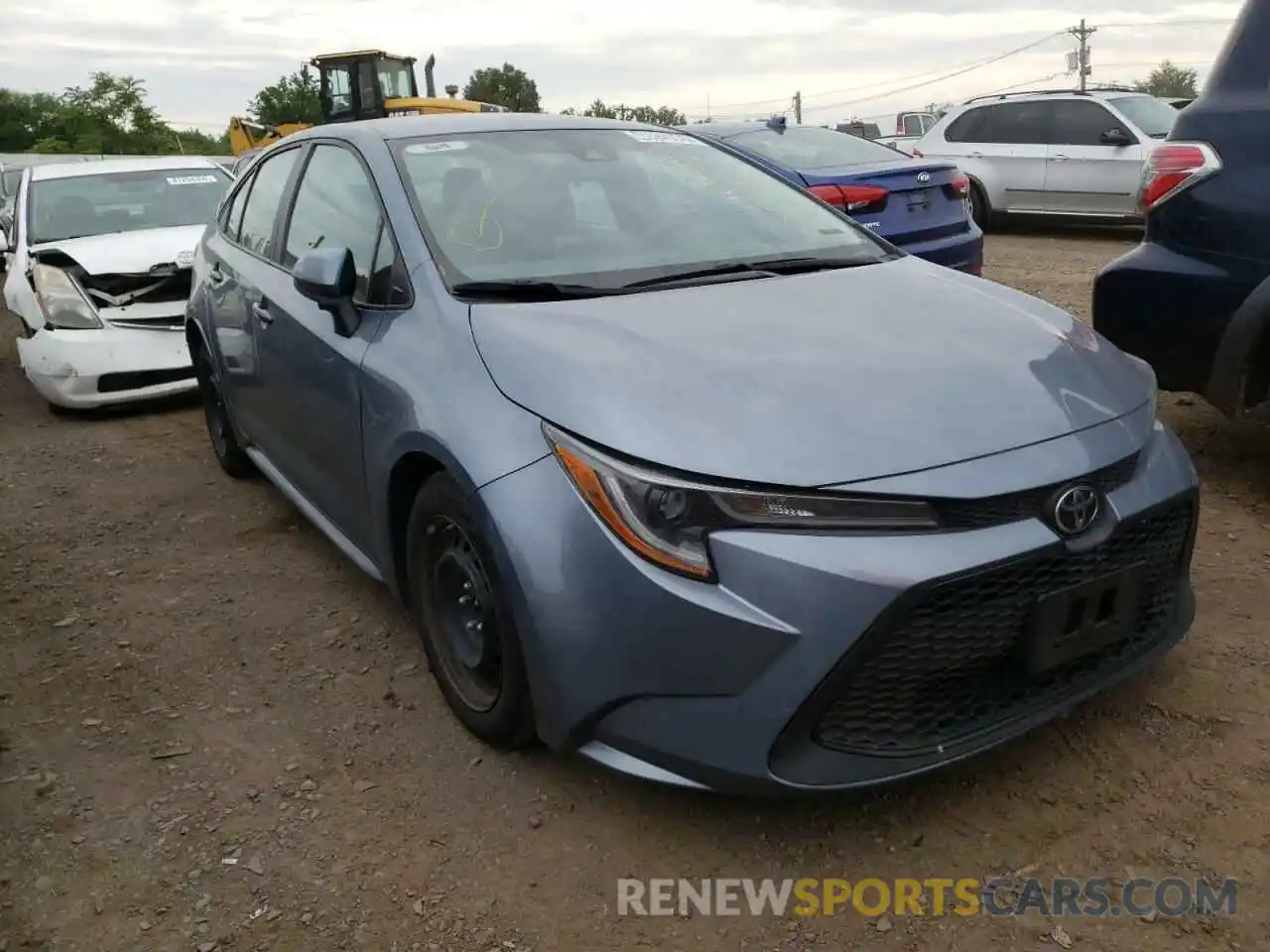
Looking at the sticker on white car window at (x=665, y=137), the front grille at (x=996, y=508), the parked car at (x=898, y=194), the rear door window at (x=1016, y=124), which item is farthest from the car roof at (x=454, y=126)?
the rear door window at (x=1016, y=124)

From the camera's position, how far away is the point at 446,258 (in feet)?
9.31

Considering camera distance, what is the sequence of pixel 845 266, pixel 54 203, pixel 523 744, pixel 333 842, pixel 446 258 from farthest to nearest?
pixel 54 203 < pixel 845 266 < pixel 446 258 < pixel 523 744 < pixel 333 842

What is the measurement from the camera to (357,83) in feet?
55.8

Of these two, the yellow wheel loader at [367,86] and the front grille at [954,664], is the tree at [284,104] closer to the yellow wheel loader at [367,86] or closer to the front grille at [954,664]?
the yellow wheel loader at [367,86]

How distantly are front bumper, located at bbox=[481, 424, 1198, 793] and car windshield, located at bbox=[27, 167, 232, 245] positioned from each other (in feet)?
18.6

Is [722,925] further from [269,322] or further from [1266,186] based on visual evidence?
[1266,186]

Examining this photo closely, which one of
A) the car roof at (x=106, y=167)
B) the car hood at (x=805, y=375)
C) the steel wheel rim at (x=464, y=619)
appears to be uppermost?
the car roof at (x=106, y=167)

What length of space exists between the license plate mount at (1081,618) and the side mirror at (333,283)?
1918 millimetres

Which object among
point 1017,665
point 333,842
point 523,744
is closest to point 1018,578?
point 1017,665

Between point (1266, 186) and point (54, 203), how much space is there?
6.87m

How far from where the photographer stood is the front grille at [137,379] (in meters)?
6.18

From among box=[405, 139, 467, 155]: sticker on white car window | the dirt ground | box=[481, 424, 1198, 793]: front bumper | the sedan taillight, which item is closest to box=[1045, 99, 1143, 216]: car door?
the sedan taillight

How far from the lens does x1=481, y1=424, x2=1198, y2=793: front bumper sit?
2004 mm

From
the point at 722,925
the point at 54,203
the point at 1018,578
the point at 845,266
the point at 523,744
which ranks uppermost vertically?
the point at 54,203
